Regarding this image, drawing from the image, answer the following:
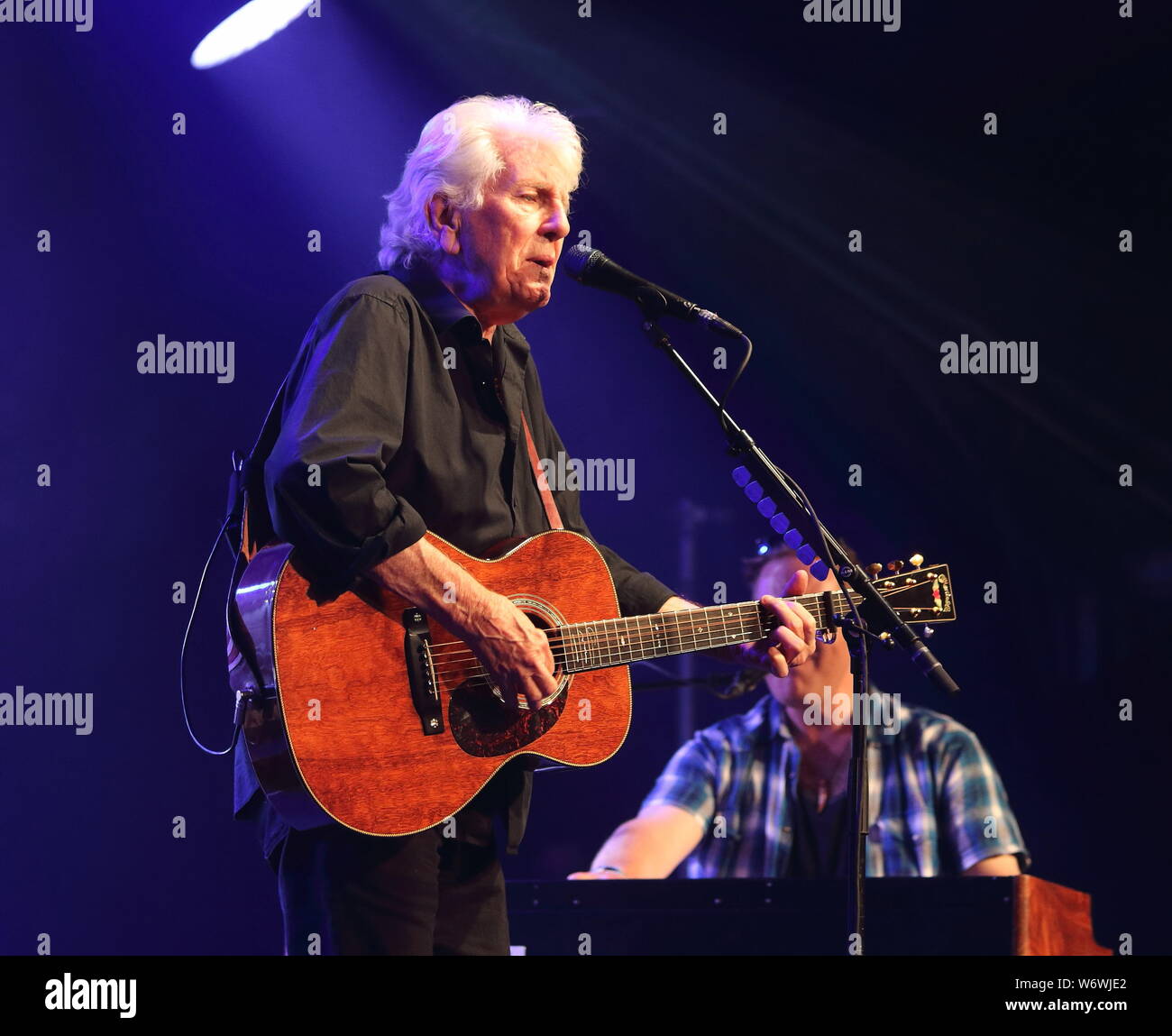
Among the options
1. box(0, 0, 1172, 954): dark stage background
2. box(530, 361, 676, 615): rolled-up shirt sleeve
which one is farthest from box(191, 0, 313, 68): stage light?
box(530, 361, 676, 615): rolled-up shirt sleeve

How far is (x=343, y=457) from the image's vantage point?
2.16m

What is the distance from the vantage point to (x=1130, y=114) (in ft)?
16.5

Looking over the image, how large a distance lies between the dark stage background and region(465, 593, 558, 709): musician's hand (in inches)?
98.5

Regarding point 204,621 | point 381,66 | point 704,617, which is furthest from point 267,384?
point 704,617

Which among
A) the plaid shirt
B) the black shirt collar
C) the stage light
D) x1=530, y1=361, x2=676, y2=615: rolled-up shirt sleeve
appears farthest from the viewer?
the stage light

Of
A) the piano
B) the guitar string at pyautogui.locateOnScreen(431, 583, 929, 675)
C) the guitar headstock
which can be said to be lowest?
the piano

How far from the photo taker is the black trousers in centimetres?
218

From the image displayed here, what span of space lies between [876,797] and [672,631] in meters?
2.06

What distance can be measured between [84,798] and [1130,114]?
16.5ft

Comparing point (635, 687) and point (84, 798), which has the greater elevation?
point (635, 687)

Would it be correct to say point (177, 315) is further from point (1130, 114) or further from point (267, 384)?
point (1130, 114)

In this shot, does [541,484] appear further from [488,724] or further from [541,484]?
[488,724]

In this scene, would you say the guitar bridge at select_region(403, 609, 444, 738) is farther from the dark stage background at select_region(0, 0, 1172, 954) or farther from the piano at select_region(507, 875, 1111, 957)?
the dark stage background at select_region(0, 0, 1172, 954)

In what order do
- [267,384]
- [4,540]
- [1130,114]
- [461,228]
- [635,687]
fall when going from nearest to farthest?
[461,228], [635,687], [4,540], [267,384], [1130,114]
